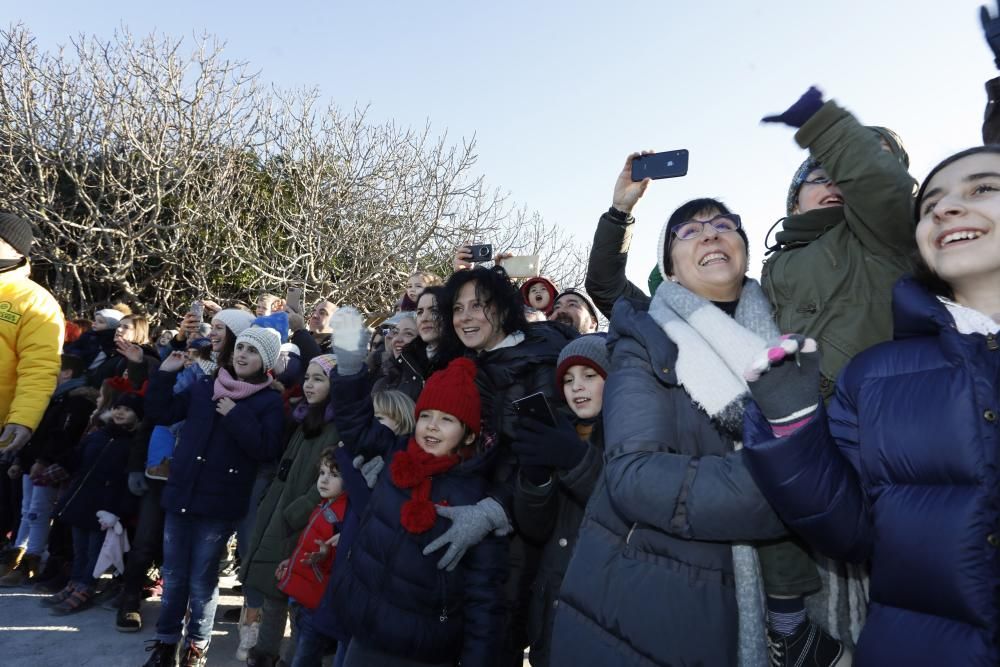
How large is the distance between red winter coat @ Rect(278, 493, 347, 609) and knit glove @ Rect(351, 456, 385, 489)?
0.54 m

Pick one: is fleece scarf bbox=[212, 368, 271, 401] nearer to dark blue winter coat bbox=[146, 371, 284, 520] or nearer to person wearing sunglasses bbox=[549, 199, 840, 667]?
dark blue winter coat bbox=[146, 371, 284, 520]

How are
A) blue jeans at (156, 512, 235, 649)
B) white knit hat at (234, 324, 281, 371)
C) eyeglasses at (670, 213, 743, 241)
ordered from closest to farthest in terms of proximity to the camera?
eyeglasses at (670, 213, 743, 241) → blue jeans at (156, 512, 235, 649) → white knit hat at (234, 324, 281, 371)

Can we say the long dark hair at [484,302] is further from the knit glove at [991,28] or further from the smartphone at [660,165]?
the knit glove at [991,28]

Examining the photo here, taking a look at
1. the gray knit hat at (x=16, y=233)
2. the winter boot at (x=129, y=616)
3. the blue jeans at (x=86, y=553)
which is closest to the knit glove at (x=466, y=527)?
the gray knit hat at (x=16, y=233)

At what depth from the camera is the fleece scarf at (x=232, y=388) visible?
4.09 m

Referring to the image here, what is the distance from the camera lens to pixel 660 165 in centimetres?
256

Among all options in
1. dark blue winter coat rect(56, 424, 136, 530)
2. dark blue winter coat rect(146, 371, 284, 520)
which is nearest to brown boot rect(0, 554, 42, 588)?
dark blue winter coat rect(56, 424, 136, 530)

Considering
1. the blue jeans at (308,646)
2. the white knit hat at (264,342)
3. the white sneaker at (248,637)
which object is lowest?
the white sneaker at (248,637)

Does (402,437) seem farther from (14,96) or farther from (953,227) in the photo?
Answer: (14,96)

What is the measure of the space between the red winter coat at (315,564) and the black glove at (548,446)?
1675 millimetres

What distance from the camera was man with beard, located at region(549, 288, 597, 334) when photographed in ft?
15.7

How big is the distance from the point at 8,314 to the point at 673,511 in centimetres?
377

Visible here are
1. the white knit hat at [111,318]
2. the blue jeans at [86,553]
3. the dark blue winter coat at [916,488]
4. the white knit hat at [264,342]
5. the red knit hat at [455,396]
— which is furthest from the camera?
the white knit hat at [111,318]

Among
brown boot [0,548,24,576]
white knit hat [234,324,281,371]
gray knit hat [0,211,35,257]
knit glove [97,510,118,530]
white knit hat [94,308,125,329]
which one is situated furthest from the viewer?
white knit hat [94,308,125,329]
